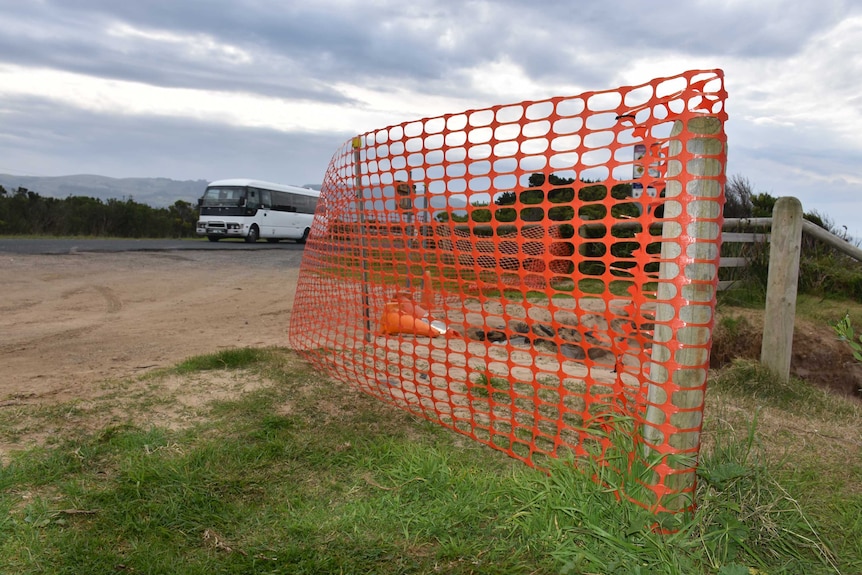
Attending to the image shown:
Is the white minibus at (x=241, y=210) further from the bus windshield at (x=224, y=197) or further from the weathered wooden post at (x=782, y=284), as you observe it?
the weathered wooden post at (x=782, y=284)

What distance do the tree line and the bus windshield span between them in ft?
21.1

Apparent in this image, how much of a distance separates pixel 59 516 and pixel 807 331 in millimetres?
7558

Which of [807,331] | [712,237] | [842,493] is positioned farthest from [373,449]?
[807,331]

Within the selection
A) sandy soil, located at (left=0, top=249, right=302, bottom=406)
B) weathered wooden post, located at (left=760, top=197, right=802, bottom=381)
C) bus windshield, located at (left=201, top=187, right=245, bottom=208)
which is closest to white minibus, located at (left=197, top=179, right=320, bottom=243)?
bus windshield, located at (left=201, top=187, right=245, bottom=208)

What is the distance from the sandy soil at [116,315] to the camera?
17.2 feet

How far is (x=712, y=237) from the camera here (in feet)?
8.18

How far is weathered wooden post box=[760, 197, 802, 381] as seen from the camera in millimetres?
5379

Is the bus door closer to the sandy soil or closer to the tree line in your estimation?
the tree line

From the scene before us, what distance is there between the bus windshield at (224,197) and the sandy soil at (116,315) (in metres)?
8.73

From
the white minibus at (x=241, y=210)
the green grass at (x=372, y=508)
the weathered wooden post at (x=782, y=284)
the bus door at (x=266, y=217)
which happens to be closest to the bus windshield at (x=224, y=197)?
the white minibus at (x=241, y=210)

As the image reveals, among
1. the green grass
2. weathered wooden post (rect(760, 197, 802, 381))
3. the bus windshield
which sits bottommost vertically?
the green grass

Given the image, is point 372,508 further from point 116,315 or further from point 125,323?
point 116,315

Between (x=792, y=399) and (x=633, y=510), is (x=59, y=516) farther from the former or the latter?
(x=792, y=399)

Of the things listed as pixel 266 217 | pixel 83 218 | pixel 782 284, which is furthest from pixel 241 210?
pixel 782 284
